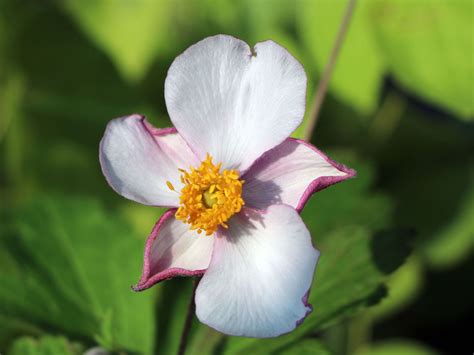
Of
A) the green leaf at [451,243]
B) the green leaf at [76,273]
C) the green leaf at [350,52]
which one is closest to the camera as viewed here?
the green leaf at [76,273]

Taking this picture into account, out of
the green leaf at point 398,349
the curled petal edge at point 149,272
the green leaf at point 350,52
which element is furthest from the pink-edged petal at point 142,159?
A: the green leaf at point 398,349


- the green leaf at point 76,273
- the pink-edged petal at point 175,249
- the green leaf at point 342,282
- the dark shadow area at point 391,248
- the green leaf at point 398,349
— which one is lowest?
the green leaf at point 398,349

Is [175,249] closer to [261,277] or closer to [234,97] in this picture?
[261,277]

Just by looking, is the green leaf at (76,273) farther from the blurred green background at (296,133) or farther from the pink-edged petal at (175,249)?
the pink-edged petal at (175,249)

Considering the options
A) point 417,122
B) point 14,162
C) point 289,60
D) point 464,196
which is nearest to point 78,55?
point 14,162

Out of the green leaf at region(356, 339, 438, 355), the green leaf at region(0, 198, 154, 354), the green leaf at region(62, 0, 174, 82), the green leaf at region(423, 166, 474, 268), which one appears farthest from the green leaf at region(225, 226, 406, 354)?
the green leaf at region(62, 0, 174, 82)

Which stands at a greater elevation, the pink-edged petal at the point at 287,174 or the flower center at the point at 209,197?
the pink-edged petal at the point at 287,174

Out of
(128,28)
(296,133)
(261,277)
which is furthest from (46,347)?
(128,28)

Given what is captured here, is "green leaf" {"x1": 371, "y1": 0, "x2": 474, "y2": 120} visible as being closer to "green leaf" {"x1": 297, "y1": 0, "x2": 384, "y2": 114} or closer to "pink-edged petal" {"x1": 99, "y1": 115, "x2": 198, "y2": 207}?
"green leaf" {"x1": 297, "y1": 0, "x2": 384, "y2": 114}
